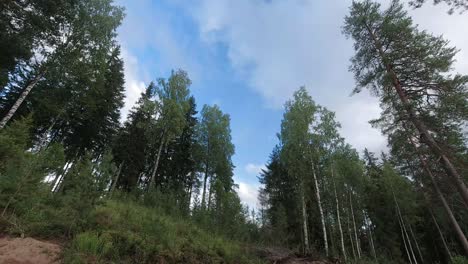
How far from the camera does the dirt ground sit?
5504 millimetres

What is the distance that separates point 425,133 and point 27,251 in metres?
14.1

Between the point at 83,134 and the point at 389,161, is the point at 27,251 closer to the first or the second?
the point at 83,134

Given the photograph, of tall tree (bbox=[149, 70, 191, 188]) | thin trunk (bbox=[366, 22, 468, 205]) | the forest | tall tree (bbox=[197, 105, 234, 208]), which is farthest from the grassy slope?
tall tree (bbox=[197, 105, 234, 208])

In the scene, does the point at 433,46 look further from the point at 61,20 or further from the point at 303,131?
the point at 61,20

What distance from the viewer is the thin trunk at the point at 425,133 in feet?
30.5

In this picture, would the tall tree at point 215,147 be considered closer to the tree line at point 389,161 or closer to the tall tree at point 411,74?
the tree line at point 389,161

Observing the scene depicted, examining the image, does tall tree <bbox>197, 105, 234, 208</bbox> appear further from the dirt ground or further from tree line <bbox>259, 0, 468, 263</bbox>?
the dirt ground

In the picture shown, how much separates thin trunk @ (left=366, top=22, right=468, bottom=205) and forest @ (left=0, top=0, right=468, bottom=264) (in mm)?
63

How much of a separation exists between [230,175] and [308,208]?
927 cm

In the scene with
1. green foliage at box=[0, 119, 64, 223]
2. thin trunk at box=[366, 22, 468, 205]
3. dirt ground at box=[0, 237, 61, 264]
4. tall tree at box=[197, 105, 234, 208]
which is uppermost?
tall tree at box=[197, 105, 234, 208]

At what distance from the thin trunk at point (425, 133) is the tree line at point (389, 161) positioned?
42mm

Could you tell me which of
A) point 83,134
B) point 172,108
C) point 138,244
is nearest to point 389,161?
point 172,108

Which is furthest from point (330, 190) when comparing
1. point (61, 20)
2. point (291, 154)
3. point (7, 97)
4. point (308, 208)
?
point (7, 97)

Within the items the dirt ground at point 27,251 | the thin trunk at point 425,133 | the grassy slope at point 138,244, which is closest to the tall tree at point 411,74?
the thin trunk at point 425,133
